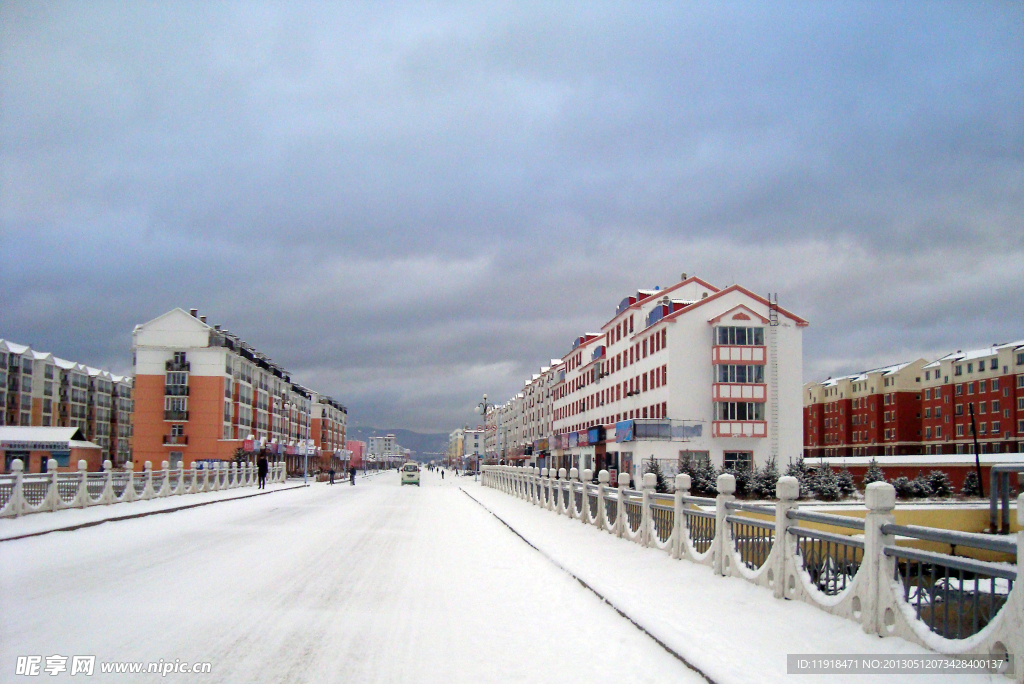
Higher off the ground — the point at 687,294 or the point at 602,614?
the point at 687,294

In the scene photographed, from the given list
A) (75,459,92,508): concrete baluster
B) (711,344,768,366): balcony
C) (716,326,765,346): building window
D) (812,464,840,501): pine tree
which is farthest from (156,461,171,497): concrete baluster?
(716,326,765,346): building window

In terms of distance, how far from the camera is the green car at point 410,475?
6300 centimetres

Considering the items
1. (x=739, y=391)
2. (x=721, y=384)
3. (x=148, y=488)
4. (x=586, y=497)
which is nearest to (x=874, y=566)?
(x=586, y=497)

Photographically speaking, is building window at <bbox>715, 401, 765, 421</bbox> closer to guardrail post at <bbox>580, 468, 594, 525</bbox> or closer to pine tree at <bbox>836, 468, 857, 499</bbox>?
pine tree at <bbox>836, 468, 857, 499</bbox>

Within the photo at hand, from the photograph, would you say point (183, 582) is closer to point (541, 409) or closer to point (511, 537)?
point (511, 537)

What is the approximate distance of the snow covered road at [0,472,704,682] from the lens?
626 cm

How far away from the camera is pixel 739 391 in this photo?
5228 cm

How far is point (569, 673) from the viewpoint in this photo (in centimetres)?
612

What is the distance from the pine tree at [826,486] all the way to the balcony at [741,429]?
25.9ft

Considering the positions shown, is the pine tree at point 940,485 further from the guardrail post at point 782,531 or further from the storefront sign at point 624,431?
the guardrail post at point 782,531

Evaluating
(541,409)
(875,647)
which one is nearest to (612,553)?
(875,647)

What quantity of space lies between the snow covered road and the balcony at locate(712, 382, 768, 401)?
39.1 meters

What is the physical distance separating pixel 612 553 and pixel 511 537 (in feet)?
13.9

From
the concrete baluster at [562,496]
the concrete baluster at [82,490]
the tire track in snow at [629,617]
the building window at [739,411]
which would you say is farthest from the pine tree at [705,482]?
the concrete baluster at [82,490]
